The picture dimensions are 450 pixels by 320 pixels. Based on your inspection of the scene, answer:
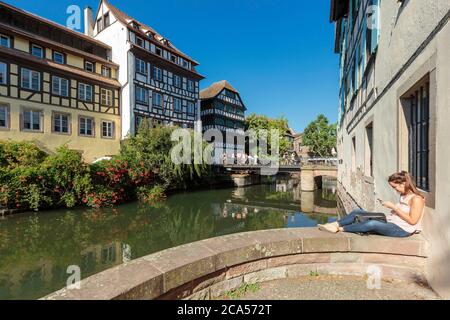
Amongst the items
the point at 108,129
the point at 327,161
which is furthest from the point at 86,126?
the point at 327,161

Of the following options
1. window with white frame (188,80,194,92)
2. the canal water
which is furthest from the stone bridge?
window with white frame (188,80,194,92)

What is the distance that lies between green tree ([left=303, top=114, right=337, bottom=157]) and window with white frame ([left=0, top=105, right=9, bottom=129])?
42.8 m

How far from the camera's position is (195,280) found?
2244 millimetres

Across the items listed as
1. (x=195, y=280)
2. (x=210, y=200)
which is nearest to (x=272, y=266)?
(x=195, y=280)

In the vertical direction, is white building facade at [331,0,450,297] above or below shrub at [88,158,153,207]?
above

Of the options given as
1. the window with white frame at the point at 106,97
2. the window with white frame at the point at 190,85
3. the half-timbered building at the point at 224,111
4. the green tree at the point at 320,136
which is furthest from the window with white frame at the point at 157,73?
the green tree at the point at 320,136

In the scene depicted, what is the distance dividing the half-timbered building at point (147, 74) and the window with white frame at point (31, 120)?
5.68 m

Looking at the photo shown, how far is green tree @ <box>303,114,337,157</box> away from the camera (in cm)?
4706

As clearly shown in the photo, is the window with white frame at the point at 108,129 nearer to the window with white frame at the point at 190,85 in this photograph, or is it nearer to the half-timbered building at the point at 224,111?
the window with white frame at the point at 190,85

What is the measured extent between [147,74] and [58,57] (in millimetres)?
6854

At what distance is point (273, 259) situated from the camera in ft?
8.75

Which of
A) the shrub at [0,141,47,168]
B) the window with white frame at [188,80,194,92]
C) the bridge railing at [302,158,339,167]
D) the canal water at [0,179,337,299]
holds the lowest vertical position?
the canal water at [0,179,337,299]

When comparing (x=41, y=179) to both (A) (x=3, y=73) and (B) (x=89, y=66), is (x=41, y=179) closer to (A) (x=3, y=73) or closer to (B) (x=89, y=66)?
(A) (x=3, y=73)

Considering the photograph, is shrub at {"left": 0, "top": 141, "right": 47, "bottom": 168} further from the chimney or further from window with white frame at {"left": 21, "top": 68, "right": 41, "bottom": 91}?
the chimney
